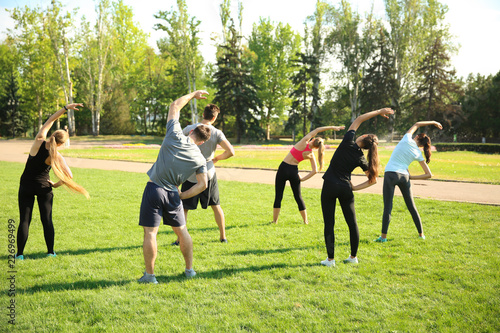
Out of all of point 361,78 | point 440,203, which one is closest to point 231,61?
point 361,78

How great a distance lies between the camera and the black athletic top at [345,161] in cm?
490

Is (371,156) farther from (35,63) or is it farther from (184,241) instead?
(35,63)

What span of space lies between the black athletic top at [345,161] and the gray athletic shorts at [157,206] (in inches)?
83.4

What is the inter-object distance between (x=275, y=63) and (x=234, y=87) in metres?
10.2

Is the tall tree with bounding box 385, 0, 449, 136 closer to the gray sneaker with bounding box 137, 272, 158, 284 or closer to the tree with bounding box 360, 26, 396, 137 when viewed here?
the tree with bounding box 360, 26, 396, 137

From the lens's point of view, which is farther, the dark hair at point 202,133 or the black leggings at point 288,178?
the black leggings at point 288,178

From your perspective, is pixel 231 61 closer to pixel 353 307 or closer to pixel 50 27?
pixel 50 27

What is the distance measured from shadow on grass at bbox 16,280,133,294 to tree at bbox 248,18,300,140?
46.0 metres

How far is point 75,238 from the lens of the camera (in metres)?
6.22

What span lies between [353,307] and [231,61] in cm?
4200

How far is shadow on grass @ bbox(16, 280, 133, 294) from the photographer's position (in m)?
4.14

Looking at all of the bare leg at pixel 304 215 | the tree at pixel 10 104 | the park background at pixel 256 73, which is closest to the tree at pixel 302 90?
the park background at pixel 256 73

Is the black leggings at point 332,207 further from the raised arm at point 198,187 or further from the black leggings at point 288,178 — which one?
the black leggings at point 288,178

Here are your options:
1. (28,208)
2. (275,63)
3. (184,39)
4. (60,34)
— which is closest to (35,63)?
(60,34)
